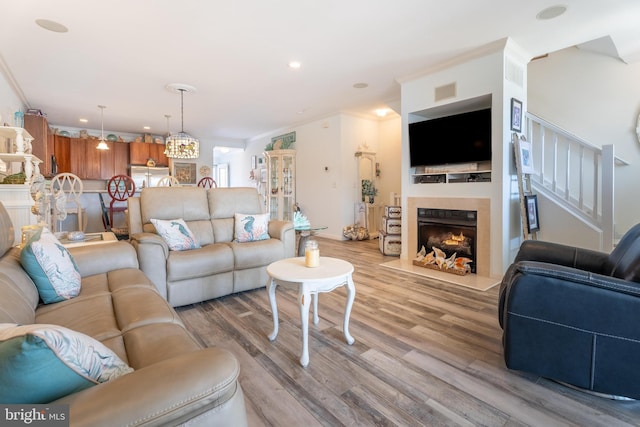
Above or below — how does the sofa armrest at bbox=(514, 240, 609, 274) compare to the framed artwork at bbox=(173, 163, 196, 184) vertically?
below

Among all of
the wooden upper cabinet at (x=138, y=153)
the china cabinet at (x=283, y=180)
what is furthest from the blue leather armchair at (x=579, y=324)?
the wooden upper cabinet at (x=138, y=153)

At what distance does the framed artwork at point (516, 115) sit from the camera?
341cm

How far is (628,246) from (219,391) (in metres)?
2.18

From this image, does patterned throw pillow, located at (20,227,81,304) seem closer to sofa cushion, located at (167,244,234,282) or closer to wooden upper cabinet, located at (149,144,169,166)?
sofa cushion, located at (167,244,234,282)

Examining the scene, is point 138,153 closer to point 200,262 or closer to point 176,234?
point 176,234

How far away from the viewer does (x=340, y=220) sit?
6.11 meters

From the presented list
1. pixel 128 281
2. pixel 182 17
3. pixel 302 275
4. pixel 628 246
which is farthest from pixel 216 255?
pixel 628 246

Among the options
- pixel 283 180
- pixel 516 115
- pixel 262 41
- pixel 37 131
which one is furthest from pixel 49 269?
pixel 283 180

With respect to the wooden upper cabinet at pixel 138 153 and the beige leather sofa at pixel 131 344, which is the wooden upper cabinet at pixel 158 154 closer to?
the wooden upper cabinet at pixel 138 153

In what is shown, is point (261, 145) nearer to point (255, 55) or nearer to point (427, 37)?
point (255, 55)

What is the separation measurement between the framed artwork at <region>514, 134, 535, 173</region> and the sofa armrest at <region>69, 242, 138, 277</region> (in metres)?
3.92

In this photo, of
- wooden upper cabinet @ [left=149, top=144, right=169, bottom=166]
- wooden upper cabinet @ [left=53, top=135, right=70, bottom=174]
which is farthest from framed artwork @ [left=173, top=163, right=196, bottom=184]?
wooden upper cabinet @ [left=53, top=135, right=70, bottom=174]

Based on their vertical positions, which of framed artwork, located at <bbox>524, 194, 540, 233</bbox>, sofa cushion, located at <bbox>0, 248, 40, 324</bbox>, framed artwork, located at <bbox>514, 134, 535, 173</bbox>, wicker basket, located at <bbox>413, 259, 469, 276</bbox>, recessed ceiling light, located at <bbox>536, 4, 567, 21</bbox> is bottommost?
wicker basket, located at <bbox>413, 259, 469, 276</bbox>

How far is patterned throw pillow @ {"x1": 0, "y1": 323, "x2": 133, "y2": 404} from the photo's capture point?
0.61 meters
